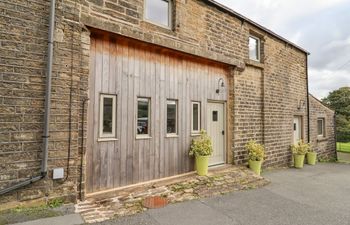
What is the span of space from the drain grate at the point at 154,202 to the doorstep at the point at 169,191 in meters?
0.09

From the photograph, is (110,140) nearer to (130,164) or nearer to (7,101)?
(130,164)

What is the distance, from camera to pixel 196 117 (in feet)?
22.0

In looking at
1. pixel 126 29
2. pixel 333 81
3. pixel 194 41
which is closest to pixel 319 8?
pixel 194 41

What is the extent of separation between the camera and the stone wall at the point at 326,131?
11305 mm

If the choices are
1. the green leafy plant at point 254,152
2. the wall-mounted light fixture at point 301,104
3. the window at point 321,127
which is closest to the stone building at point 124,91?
the green leafy plant at point 254,152

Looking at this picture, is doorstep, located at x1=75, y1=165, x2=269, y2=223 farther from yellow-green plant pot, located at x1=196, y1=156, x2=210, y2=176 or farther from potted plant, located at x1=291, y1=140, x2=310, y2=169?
potted plant, located at x1=291, y1=140, x2=310, y2=169

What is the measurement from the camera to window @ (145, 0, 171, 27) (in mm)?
5641

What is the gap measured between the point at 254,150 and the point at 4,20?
278 inches

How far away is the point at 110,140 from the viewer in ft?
16.2

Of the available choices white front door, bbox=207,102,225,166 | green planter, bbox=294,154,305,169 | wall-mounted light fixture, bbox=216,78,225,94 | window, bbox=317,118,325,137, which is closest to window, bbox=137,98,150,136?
white front door, bbox=207,102,225,166

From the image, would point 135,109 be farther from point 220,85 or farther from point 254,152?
point 254,152

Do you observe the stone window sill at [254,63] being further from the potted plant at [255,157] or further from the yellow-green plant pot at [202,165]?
the yellow-green plant pot at [202,165]

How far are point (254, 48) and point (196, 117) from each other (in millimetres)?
4047

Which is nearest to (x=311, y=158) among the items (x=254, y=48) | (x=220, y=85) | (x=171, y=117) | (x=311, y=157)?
(x=311, y=157)
